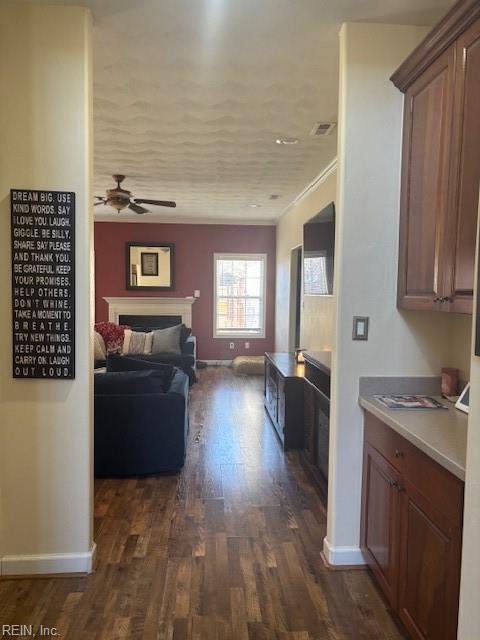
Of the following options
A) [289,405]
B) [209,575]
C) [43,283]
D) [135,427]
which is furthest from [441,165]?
[135,427]

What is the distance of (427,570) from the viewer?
5.09ft

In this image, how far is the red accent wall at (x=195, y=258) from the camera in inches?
317

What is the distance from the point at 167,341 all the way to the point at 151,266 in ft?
6.62

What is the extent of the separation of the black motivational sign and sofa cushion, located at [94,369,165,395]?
3.81 feet

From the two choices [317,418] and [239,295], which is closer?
[317,418]

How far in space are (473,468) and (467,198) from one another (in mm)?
1017

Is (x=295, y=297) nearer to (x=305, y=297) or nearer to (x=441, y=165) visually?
(x=305, y=297)

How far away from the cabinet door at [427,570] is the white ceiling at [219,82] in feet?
7.09

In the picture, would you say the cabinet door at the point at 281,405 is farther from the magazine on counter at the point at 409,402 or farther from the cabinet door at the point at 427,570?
the cabinet door at the point at 427,570

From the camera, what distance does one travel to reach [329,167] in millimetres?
4598

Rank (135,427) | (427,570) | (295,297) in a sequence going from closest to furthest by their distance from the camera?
1. (427,570)
2. (135,427)
3. (295,297)

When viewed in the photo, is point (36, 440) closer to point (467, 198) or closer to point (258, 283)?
point (467, 198)

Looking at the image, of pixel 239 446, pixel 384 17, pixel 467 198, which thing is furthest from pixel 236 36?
pixel 239 446

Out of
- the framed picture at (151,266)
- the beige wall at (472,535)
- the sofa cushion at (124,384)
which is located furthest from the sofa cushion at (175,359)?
the beige wall at (472,535)
